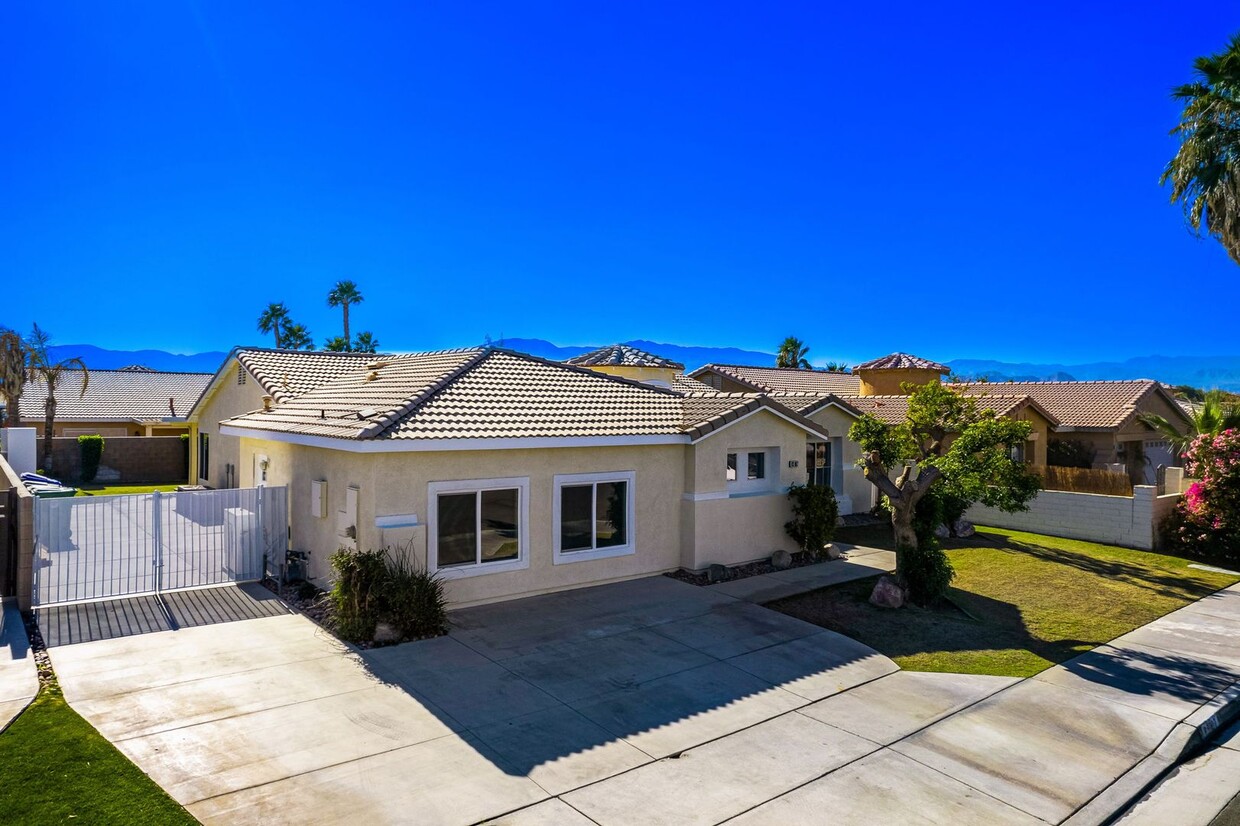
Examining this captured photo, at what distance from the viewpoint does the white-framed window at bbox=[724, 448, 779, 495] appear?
1666 cm

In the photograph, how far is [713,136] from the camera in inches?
1364

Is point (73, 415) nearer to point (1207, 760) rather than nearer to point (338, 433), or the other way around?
point (338, 433)

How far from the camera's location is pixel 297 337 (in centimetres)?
5994

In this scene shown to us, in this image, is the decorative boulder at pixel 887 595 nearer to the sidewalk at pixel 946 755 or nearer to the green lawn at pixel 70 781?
the sidewalk at pixel 946 755

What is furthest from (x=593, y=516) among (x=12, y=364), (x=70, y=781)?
(x=12, y=364)

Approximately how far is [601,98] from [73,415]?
100 ft

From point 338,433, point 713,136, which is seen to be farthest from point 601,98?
point 338,433

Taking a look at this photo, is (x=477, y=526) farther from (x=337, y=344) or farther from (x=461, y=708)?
(x=337, y=344)

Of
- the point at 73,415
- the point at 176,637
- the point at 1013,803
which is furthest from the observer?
the point at 73,415

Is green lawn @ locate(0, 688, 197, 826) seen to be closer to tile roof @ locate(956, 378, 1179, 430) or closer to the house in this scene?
the house

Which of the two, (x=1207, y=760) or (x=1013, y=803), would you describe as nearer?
(x=1013, y=803)

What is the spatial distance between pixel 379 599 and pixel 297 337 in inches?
2142

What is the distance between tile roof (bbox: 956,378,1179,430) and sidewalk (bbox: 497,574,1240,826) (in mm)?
21183

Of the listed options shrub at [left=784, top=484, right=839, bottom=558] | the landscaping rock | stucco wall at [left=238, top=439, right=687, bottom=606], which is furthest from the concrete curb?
stucco wall at [left=238, top=439, right=687, bottom=606]
